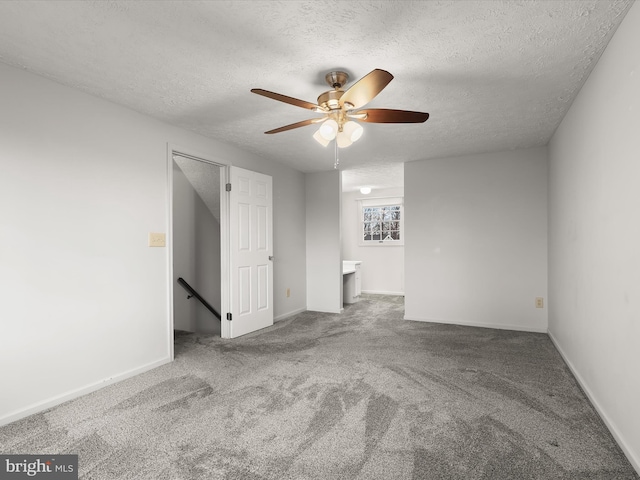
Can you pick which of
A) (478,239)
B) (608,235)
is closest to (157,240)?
(608,235)

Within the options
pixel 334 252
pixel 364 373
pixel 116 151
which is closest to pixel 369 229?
pixel 334 252

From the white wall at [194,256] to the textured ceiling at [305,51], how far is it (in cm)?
165

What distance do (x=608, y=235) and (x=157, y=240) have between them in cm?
333

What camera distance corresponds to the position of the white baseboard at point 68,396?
7.22 ft

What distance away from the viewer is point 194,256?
4.80 meters

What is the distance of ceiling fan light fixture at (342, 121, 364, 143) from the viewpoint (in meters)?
2.33

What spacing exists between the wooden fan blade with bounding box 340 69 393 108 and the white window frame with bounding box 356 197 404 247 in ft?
17.7

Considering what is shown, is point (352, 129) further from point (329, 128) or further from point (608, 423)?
point (608, 423)

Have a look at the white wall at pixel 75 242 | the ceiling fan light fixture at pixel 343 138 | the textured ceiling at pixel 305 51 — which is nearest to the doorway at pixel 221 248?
the white wall at pixel 75 242

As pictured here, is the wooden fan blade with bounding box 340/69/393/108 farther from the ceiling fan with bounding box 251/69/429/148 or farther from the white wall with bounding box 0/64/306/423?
the white wall with bounding box 0/64/306/423

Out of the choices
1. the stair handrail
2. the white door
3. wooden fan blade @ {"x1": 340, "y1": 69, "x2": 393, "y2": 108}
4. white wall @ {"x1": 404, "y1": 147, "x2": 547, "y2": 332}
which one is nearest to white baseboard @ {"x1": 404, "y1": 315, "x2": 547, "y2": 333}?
white wall @ {"x1": 404, "y1": 147, "x2": 547, "y2": 332}

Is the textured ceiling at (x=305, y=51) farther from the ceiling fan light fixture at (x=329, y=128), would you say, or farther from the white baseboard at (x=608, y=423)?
the white baseboard at (x=608, y=423)

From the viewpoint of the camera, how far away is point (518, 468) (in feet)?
5.61
